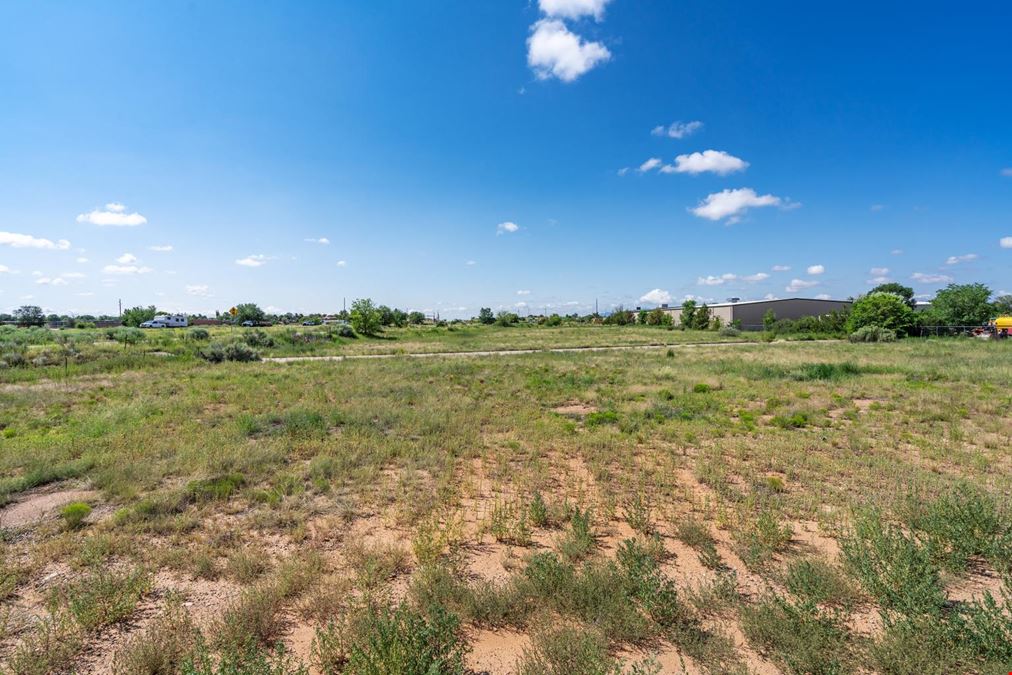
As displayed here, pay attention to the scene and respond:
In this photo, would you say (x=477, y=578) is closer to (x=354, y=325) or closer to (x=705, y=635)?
(x=705, y=635)

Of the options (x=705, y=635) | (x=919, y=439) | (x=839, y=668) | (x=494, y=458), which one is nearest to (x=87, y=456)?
(x=494, y=458)

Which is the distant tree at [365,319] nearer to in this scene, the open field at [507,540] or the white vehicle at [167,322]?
the white vehicle at [167,322]

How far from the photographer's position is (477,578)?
15.4 ft

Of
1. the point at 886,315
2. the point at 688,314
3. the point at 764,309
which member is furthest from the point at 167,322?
the point at 764,309

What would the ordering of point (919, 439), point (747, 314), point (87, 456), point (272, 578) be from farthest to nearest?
point (747, 314) → point (919, 439) → point (87, 456) → point (272, 578)

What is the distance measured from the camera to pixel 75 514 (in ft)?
20.0

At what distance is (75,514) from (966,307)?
7884 centimetres

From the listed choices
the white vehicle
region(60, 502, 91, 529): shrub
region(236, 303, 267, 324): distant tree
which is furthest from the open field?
region(236, 303, 267, 324): distant tree

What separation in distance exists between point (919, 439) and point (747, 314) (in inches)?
3157

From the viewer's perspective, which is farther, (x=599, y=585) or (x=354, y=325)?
(x=354, y=325)

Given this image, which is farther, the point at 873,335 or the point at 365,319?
the point at 365,319

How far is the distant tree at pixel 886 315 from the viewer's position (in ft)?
148

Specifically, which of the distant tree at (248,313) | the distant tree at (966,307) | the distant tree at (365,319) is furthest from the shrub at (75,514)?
the distant tree at (248,313)

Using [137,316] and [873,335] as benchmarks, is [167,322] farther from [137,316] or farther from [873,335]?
[873,335]
